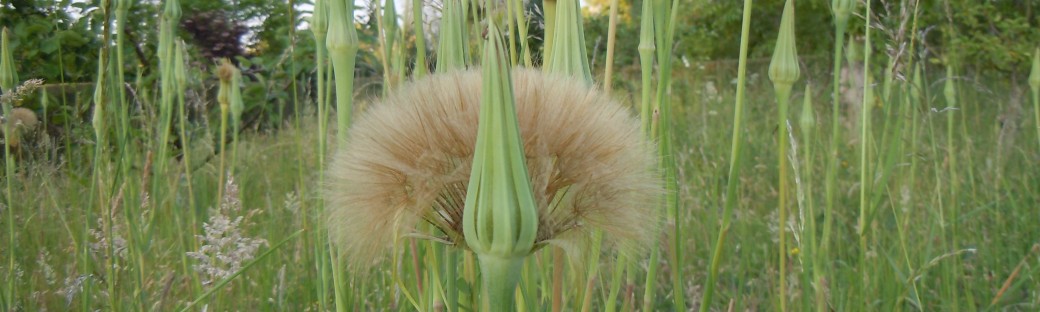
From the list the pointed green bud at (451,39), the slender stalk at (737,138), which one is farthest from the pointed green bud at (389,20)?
the slender stalk at (737,138)

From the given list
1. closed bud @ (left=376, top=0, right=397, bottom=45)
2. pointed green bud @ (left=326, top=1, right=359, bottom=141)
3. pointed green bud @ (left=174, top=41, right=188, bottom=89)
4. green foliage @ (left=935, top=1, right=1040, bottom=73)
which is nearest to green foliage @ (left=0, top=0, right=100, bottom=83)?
pointed green bud @ (left=174, top=41, right=188, bottom=89)

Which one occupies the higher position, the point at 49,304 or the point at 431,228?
the point at 431,228

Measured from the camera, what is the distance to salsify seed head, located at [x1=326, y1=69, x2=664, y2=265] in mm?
624

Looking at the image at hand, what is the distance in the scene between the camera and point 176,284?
73.2 inches

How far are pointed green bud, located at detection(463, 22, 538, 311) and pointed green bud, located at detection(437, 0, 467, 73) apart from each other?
0.29m

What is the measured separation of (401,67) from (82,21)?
2596 millimetres

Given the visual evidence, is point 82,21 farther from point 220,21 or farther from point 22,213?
point 220,21

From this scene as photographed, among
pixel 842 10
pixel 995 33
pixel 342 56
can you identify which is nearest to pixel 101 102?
pixel 342 56

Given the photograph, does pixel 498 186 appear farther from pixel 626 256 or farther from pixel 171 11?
pixel 171 11

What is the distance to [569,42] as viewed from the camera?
833mm

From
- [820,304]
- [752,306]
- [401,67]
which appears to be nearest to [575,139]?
[401,67]

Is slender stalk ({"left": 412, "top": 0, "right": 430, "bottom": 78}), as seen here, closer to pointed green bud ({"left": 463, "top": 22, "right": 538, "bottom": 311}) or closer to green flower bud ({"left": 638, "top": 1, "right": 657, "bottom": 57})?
green flower bud ({"left": 638, "top": 1, "right": 657, "bottom": 57})

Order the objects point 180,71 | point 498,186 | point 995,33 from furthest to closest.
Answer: point 995,33
point 180,71
point 498,186

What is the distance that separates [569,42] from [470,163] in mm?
257
